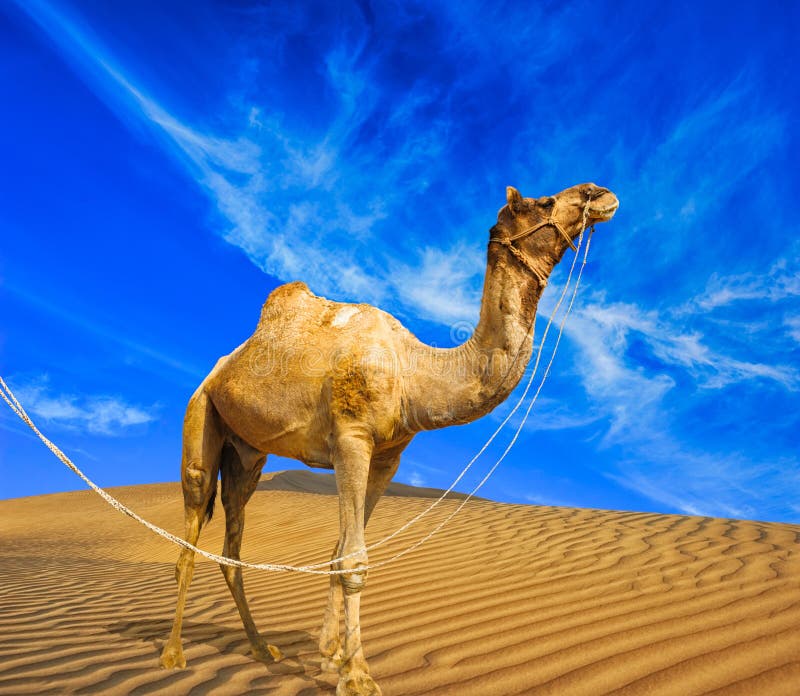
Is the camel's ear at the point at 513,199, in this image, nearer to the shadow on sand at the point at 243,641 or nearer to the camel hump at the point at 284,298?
the camel hump at the point at 284,298

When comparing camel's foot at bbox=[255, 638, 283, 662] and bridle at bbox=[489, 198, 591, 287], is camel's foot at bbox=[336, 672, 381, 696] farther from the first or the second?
bridle at bbox=[489, 198, 591, 287]

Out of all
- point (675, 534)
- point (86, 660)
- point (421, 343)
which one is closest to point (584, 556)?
point (675, 534)

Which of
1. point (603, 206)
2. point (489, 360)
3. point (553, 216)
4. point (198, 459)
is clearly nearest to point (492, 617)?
point (489, 360)

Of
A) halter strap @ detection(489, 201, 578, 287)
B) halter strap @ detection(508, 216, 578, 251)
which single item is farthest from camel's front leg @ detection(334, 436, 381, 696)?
halter strap @ detection(508, 216, 578, 251)

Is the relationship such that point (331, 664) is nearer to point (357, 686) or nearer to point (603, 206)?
point (357, 686)

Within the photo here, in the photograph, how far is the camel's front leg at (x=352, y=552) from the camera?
150 inches

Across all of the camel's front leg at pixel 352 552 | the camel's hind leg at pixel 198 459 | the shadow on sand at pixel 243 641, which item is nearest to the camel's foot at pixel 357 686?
the camel's front leg at pixel 352 552

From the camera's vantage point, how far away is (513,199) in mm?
4098

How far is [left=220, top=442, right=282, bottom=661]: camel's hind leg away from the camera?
505 centimetres

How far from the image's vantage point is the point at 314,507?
49.8 ft

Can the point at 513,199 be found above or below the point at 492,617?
above

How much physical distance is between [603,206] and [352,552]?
2.78 m

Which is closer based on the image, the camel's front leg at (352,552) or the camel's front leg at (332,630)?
the camel's front leg at (352,552)

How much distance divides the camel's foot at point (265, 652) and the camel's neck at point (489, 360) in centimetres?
209
